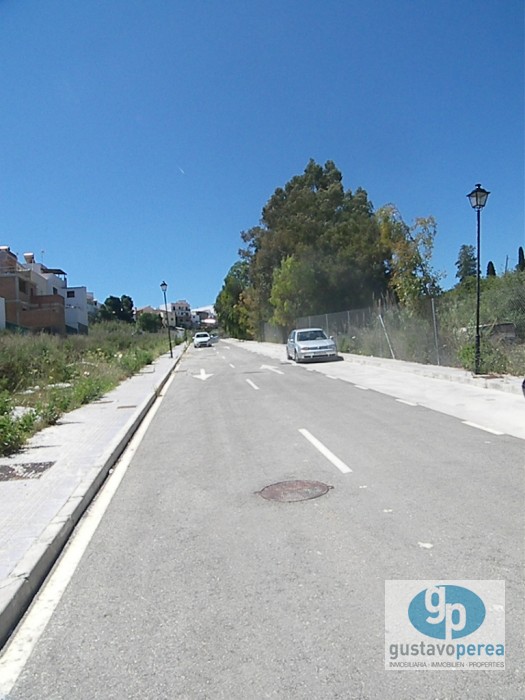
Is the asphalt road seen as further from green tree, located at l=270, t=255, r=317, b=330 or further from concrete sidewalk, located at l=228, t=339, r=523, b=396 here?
green tree, located at l=270, t=255, r=317, b=330

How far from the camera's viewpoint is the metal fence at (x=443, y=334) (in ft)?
55.6

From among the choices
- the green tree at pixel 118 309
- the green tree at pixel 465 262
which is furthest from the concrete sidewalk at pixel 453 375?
the green tree at pixel 118 309

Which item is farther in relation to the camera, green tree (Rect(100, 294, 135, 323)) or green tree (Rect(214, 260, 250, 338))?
green tree (Rect(100, 294, 135, 323))

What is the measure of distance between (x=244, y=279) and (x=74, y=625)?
8046 cm

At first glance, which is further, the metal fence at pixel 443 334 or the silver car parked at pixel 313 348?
the silver car parked at pixel 313 348

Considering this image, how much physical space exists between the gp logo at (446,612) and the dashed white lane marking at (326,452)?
3178 mm

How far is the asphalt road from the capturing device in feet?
9.70

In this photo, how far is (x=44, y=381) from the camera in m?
18.2

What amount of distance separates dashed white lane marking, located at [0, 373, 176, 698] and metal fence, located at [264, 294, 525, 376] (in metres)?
13.2

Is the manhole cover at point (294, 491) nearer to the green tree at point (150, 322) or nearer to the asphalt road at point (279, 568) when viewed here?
the asphalt road at point (279, 568)

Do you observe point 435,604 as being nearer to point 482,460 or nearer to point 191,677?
point 191,677

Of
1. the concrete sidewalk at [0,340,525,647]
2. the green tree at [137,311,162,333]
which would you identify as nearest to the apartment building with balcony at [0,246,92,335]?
the green tree at [137,311,162,333]

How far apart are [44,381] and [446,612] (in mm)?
16846

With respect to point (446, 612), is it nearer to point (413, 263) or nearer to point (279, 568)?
point (279, 568)
